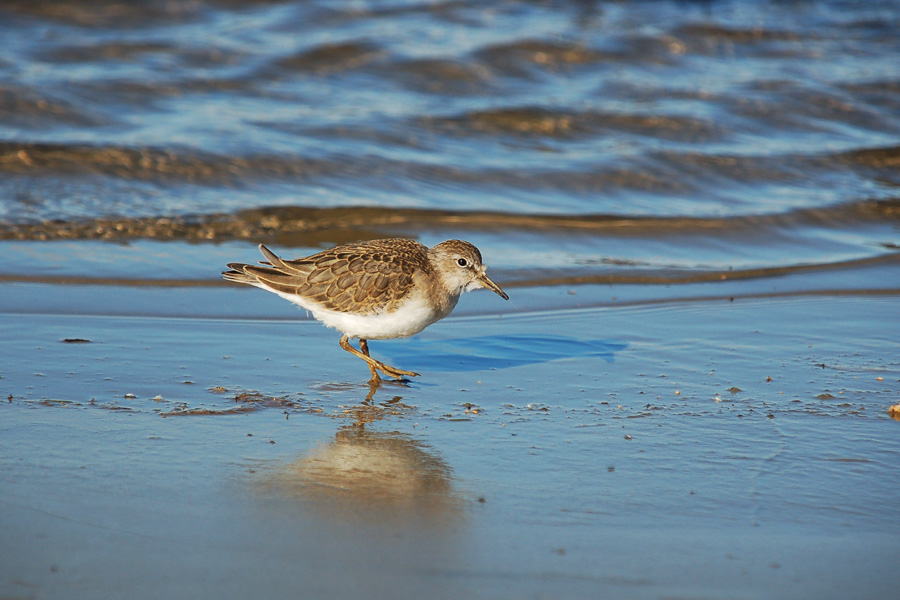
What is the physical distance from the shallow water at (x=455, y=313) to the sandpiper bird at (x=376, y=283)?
1.09ft

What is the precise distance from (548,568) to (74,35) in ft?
44.4

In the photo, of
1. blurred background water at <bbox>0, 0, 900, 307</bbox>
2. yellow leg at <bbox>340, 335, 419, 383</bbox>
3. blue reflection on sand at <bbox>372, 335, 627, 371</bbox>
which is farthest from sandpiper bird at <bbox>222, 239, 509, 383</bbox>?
blurred background water at <bbox>0, 0, 900, 307</bbox>

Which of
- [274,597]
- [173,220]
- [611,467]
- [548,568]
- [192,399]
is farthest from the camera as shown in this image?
[173,220]

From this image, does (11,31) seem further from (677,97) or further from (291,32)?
(677,97)

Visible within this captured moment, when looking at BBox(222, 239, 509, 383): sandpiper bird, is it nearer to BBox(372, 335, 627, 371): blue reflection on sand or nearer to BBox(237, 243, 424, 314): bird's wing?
BBox(237, 243, 424, 314): bird's wing

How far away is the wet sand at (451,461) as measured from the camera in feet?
10.7

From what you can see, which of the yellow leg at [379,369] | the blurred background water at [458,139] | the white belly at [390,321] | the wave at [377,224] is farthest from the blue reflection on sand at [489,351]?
the wave at [377,224]

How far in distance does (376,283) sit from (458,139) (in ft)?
21.9

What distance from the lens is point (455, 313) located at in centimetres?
714

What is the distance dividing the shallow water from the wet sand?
20 millimetres

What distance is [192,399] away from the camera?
198 inches

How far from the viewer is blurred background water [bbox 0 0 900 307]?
28.6ft

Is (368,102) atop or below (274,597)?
atop

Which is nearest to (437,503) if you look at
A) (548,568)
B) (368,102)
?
(548,568)
